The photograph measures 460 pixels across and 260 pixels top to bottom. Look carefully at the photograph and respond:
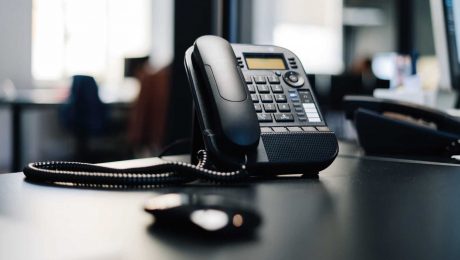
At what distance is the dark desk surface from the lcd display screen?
17 centimetres

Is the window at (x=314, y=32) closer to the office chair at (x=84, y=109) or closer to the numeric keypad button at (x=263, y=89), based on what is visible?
the office chair at (x=84, y=109)

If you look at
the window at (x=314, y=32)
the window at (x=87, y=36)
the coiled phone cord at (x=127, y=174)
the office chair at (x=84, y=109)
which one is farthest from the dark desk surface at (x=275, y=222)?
the window at (x=314, y=32)

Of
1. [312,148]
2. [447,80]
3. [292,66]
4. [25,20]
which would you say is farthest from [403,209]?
[25,20]

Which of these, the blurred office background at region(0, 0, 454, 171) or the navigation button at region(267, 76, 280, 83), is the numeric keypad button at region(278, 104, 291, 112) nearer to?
the navigation button at region(267, 76, 280, 83)

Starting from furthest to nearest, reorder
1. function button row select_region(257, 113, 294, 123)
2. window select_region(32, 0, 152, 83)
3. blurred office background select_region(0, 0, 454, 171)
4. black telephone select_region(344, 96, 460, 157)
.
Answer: window select_region(32, 0, 152, 83), blurred office background select_region(0, 0, 454, 171), black telephone select_region(344, 96, 460, 157), function button row select_region(257, 113, 294, 123)

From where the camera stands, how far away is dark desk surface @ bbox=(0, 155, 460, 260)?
0.35 metres

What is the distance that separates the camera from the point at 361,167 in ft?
2.60

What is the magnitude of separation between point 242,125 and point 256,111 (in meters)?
0.06

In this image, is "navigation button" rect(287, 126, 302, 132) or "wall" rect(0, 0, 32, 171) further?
"wall" rect(0, 0, 32, 171)

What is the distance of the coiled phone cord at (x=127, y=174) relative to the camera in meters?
0.60

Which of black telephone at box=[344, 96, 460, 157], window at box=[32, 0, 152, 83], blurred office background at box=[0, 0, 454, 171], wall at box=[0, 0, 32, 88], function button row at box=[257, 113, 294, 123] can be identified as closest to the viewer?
function button row at box=[257, 113, 294, 123]

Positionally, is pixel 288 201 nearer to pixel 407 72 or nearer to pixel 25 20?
pixel 407 72

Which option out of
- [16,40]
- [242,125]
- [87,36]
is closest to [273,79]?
[242,125]

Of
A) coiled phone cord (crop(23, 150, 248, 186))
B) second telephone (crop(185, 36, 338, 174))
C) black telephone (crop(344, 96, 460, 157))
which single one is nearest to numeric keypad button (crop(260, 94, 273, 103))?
second telephone (crop(185, 36, 338, 174))
